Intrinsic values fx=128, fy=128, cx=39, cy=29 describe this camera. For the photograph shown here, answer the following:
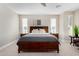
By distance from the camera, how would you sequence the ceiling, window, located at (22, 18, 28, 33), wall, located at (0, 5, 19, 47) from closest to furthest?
wall, located at (0, 5, 19, 47), the ceiling, window, located at (22, 18, 28, 33)

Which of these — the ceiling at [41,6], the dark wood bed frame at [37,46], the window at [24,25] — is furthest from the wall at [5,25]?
the window at [24,25]

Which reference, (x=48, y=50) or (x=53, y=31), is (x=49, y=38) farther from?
(x=53, y=31)

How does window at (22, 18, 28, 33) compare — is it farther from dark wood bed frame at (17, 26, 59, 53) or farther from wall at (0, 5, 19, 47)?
dark wood bed frame at (17, 26, 59, 53)

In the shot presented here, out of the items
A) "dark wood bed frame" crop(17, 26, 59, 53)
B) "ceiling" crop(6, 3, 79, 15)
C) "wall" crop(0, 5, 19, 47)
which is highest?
"ceiling" crop(6, 3, 79, 15)

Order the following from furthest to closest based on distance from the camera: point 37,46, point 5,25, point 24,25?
point 24,25
point 5,25
point 37,46

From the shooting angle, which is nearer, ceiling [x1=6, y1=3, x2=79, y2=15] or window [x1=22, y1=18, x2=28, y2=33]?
ceiling [x1=6, y1=3, x2=79, y2=15]

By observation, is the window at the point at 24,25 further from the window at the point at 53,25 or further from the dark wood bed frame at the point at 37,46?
the dark wood bed frame at the point at 37,46

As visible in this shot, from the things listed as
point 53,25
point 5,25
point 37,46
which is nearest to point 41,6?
point 5,25

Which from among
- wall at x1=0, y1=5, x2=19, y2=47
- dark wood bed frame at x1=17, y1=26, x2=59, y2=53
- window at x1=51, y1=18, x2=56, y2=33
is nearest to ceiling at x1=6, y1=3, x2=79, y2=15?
wall at x1=0, y1=5, x2=19, y2=47

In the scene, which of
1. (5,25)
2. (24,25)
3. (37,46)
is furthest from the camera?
(24,25)

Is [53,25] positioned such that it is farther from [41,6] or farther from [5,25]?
[5,25]

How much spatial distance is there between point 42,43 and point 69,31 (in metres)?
4.32

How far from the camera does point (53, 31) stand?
9.91 metres

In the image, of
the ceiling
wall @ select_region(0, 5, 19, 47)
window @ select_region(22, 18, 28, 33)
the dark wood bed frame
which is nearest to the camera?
the dark wood bed frame
